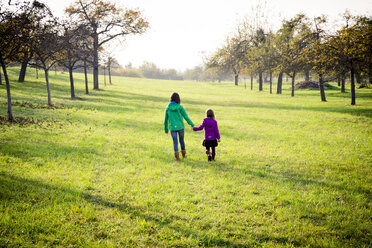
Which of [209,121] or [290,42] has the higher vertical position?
[290,42]

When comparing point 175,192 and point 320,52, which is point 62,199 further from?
point 320,52

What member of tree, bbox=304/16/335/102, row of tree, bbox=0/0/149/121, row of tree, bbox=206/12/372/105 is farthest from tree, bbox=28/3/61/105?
tree, bbox=304/16/335/102

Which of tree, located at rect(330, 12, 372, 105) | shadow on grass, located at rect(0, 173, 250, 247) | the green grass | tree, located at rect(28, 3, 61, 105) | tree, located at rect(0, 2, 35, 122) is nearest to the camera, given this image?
the green grass

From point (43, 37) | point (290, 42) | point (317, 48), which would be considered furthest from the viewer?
point (290, 42)

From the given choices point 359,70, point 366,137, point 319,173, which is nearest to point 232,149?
point 319,173

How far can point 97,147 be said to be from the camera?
879 cm

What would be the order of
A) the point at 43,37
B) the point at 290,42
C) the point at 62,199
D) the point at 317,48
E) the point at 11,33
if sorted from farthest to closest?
1. the point at 290,42
2. the point at 317,48
3. the point at 43,37
4. the point at 11,33
5. the point at 62,199

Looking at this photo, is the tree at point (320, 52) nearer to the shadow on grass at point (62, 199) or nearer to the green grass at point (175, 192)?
the green grass at point (175, 192)

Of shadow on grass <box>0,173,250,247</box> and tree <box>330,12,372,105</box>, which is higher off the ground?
tree <box>330,12,372,105</box>

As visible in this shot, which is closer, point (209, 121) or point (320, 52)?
point (209, 121)

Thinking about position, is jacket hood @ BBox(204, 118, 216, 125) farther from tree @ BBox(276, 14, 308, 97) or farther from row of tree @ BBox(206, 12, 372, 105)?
tree @ BBox(276, 14, 308, 97)

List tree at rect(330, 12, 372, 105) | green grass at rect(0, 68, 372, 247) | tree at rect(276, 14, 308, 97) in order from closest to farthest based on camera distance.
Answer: green grass at rect(0, 68, 372, 247)
tree at rect(330, 12, 372, 105)
tree at rect(276, 14, 308, 97)

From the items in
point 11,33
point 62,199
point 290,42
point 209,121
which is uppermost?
point 290,42

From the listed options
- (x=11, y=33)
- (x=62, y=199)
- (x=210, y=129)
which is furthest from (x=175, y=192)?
(x=11, y=33)
